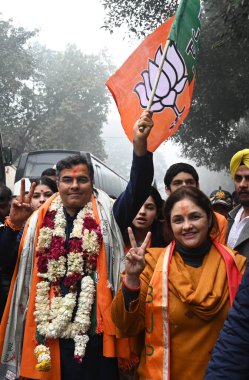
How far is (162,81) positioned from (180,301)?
1568 mm

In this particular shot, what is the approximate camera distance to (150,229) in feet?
10.7

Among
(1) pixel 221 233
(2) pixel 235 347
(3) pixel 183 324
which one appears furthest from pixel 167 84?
(2) pixel 235 347

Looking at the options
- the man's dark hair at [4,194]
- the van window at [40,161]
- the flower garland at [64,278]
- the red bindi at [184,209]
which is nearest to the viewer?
the red bindi at [184,209]

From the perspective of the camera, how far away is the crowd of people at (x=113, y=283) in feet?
6.78

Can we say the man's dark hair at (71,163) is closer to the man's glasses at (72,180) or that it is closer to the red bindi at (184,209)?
the man's glasses at (72,180)

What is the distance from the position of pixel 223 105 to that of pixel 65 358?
15260mm

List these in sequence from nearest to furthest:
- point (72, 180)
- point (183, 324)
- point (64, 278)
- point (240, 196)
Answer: point (183, 324) → point (64, 278) → point (72, 180) → point (240, 196)

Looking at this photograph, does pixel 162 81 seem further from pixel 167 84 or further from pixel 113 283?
pixel 113 283

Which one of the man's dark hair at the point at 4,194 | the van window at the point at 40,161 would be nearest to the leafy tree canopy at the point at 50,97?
the van window at the point at 40,161

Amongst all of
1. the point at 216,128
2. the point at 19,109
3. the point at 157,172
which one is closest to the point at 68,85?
the point at 19,109

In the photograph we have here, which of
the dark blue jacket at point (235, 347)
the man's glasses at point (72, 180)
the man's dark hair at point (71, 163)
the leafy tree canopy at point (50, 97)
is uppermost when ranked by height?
the leafy tree canopy at point (50, 97)

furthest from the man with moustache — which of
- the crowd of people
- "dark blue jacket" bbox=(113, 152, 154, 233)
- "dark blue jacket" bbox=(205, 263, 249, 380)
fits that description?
"dark blue jacket" bbox=(205, 263, 249, 380)

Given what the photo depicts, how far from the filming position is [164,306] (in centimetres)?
208

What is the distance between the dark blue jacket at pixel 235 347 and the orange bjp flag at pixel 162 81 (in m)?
1.72
